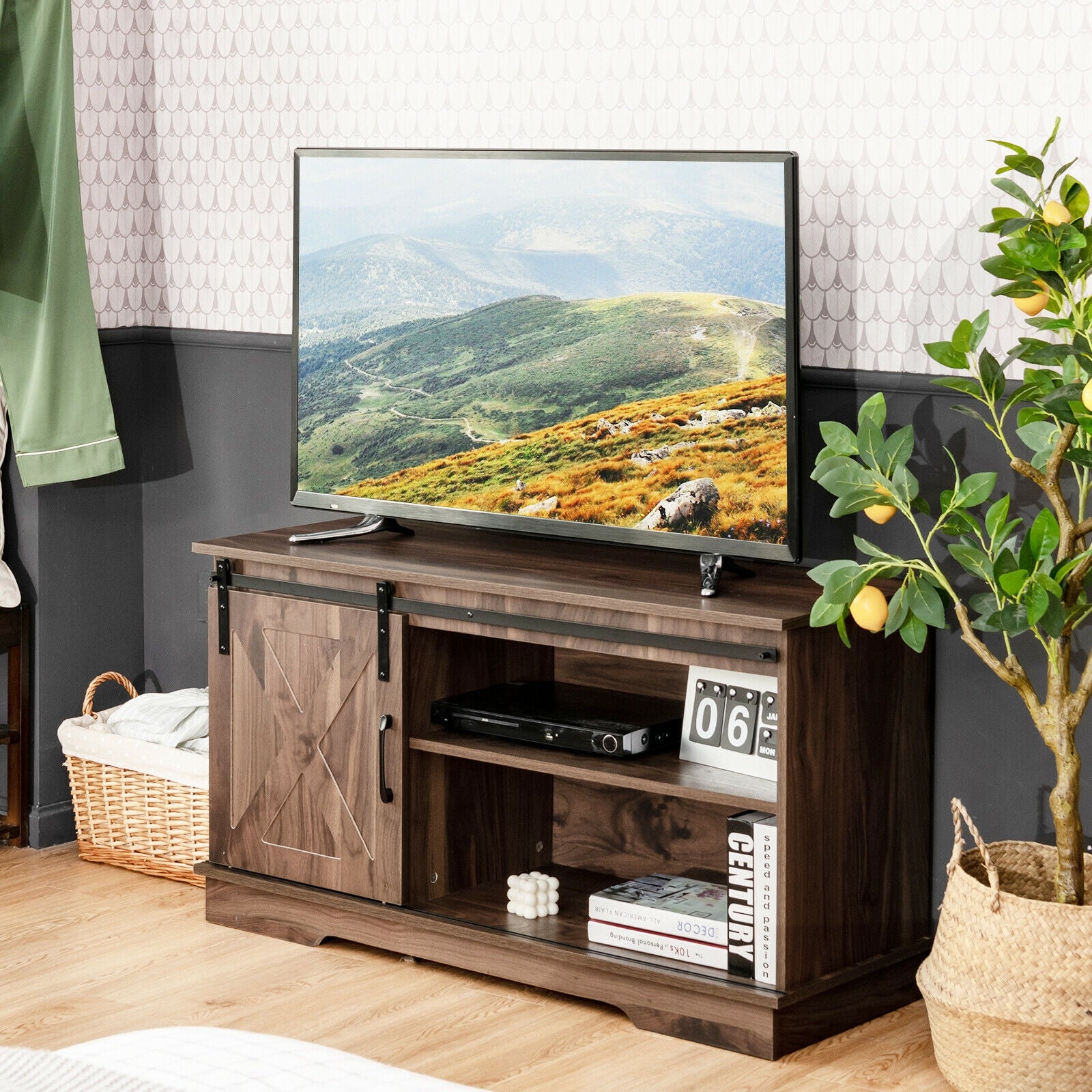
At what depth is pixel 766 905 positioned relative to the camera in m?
3.02

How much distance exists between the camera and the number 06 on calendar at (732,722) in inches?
121

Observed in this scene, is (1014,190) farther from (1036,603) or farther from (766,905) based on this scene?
(766,905)

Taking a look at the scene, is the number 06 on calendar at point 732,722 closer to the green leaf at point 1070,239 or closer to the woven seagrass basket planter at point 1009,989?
the woven seagrass basket planter at point 1009,989

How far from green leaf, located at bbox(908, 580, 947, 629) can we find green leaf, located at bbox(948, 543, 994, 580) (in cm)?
7

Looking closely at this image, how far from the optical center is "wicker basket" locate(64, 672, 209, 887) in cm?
394

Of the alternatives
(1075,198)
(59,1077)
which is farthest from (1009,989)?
(59,1077)

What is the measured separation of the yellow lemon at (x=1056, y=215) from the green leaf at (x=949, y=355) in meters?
0.24

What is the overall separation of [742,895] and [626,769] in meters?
0.30

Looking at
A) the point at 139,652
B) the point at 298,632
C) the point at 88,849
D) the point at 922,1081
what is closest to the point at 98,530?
the point at 139,652

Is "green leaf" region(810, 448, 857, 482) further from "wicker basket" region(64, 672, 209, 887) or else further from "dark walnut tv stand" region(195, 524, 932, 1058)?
"wicker basket" region(64, 672, 209, 887)

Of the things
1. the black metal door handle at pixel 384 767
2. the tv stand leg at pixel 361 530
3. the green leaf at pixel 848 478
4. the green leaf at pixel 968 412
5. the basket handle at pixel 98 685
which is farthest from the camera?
the basket handle at pixel 98 685

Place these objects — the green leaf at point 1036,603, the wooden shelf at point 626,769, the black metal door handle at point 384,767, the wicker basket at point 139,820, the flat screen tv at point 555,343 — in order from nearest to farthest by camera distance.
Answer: the green leaf at point 1036,603 → the wooden shelf at point 626,769 → the flat screen tv at point 555,343 → the black metal door handle at point 384,767 → the wicker basket at point 139,820

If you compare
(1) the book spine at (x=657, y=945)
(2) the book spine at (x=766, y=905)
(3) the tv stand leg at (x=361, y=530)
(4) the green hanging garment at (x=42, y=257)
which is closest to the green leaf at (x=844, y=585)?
(2) the book spine at (x=766, y=905)

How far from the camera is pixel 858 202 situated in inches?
129
